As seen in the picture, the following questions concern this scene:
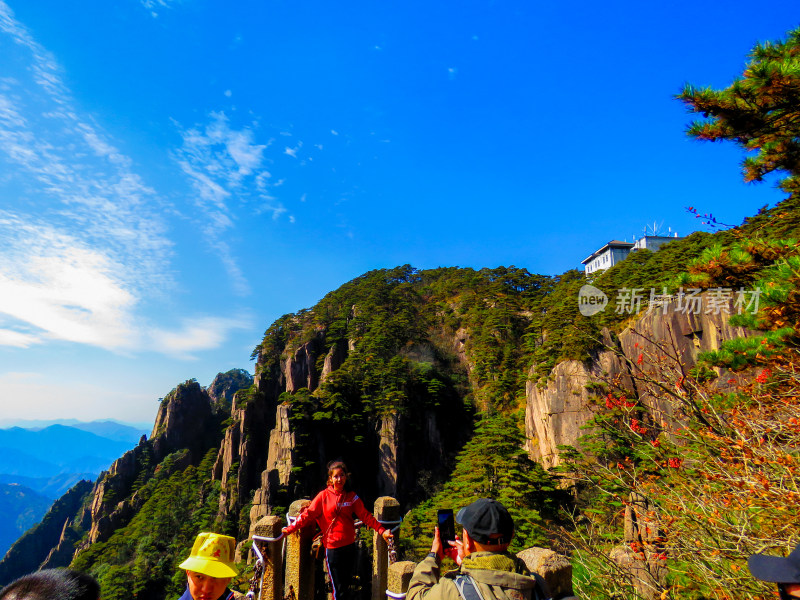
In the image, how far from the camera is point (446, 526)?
2080 millimetres

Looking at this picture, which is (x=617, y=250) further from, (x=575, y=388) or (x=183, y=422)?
(x=183, y=422)

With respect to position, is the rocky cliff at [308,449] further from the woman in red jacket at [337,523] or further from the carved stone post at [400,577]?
the carved stone post at [400,577]

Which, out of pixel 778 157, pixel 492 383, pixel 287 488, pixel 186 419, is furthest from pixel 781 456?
pixel 186 419

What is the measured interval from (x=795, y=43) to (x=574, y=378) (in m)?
16.0

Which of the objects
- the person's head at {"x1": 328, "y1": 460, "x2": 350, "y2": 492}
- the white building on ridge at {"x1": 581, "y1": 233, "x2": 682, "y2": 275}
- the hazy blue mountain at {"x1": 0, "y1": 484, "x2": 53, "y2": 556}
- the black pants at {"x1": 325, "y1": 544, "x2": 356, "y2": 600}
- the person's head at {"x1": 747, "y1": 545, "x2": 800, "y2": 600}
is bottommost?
the hazy blue mountain at {"x1": 0, "y1": 484, "x2": 53, "y2": 556}

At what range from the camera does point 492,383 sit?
26375 mm

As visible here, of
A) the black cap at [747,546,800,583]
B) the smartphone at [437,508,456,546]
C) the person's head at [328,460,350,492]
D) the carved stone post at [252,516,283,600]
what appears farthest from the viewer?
the person's head at [328,460,350,492]

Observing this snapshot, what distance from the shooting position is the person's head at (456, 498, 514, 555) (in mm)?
1623

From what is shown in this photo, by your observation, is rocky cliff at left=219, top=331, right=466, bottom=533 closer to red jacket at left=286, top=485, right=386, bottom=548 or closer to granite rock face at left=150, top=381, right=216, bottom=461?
granite rock face at left=150, top=381, right=216, bottom=461

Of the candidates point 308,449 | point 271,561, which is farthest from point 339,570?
point 308,449

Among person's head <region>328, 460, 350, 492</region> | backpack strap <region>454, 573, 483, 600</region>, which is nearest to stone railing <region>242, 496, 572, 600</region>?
person's head <region>328, 460, 350, 492</region>

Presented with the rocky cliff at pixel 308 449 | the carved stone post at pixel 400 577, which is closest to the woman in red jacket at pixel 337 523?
the carved stone post at pixel 400 577

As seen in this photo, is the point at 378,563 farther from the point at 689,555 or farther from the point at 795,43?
the point at 795,43

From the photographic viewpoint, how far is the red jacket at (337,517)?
3061mm
